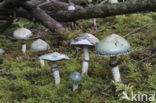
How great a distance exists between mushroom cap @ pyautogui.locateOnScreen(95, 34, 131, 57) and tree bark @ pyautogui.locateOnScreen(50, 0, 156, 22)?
143 centimetres

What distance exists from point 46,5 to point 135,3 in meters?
3.18

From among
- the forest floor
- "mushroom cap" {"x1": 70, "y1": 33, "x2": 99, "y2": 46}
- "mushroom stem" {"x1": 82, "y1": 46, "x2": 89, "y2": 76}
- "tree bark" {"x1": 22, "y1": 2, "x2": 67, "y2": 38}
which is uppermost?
"mushroom cap" {"x1": 70, "y1": 33, "x2": 99, "y2": 46}

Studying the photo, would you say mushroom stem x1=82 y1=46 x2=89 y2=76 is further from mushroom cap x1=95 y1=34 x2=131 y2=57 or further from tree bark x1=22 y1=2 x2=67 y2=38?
tree bark x1=22 y1=2 x2=67 y2=38

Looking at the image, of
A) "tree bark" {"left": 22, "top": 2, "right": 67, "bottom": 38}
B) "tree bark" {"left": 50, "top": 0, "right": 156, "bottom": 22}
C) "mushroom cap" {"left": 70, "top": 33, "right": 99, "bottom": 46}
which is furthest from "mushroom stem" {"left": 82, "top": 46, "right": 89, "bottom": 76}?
"tree bark" {"left": 22, "top": 2, "right": 67, "bottom": 38}

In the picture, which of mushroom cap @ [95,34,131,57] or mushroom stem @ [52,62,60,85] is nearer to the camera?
mushroom cap @ [95,34,131,57]

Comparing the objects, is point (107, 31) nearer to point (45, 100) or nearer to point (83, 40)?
point (83, 40)

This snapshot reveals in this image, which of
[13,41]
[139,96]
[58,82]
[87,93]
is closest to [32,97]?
[58,82]

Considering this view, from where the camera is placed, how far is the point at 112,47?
273 cm

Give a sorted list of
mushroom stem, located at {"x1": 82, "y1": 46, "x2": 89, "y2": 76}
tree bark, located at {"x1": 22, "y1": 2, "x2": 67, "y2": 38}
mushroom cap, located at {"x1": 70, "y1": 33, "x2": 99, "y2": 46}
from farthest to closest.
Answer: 1. tree bark, located at {"x1": 22, "y1": 2, "x2": 67, "y2": 38}
2. mushroom stem, located at {"x1": 82, "y1": 46, "x2": 89, "y2": 76}
3. mushroom cap, located at {"x1": 70, "y1": 33, "x2": 99, "y2": 46}

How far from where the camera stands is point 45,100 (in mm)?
2889

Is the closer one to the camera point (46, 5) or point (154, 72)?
point (154, 72)

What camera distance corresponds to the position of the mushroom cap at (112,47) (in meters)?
2.71

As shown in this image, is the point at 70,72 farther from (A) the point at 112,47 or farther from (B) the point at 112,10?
(B) the point at 112,10

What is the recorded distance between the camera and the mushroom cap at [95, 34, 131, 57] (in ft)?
8.89
